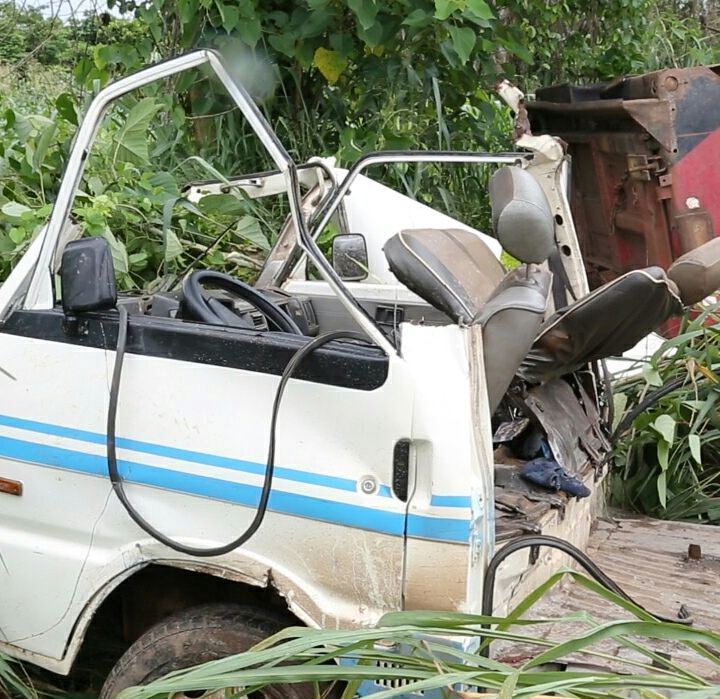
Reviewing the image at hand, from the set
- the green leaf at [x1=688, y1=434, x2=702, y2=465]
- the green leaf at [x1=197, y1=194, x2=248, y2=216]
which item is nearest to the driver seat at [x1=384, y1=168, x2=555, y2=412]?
the green leaf at [x1=688, y1=434, x2=702, y2=465]

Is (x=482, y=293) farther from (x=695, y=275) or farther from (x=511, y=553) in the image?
(x=511, y=553)

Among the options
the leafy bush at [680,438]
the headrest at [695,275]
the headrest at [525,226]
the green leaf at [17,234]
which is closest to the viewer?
the headrest at [525,226]

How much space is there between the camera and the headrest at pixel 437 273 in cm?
261

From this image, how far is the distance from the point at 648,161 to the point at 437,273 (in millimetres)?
3150

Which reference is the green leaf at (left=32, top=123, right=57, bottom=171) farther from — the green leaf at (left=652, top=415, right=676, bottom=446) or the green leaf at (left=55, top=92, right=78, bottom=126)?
the green leaf at (left=652, top=415, right=676, bottom=446)

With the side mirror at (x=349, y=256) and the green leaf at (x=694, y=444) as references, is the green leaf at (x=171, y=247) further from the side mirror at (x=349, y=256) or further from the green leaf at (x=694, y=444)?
the green leaf at (x=694, y=444)

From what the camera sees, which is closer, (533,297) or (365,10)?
(533,297)

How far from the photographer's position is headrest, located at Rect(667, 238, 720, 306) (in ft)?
8.90

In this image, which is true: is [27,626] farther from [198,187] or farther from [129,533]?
[198,187]

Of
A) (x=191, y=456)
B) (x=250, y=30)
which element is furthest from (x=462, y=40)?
(x=191, y=456)

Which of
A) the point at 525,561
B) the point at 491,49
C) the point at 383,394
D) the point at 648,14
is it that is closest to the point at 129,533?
the point at 383,394

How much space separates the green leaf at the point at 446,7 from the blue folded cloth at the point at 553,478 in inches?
115

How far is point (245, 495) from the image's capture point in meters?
2.34

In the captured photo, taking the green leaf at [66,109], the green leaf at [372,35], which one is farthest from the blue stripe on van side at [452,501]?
the green leaf at [372,35]
